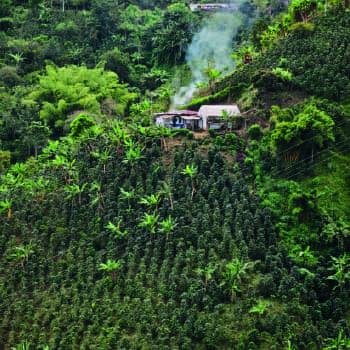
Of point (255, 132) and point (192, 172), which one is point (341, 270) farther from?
point (255, 132)

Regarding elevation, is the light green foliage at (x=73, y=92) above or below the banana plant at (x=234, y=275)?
above

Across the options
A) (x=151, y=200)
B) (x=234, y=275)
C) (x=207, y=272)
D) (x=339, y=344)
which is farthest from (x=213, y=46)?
(x=339, y=344)

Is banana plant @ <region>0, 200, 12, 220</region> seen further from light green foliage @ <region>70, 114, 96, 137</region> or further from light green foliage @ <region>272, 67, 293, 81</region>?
light green foliage @ <region>272, 67, 293, 81</region>

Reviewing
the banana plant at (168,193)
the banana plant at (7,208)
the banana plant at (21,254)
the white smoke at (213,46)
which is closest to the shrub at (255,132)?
the banana plant at (168,193)

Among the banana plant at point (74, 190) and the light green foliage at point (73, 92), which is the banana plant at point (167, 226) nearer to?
the banana plant at point (74, 190)

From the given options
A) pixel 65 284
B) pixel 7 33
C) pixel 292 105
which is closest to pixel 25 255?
pixel 65 284

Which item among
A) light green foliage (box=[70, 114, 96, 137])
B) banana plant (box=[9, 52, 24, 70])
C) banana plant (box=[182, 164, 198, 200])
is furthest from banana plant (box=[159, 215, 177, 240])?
banana plant (box=[9, 52, 24, 70])
